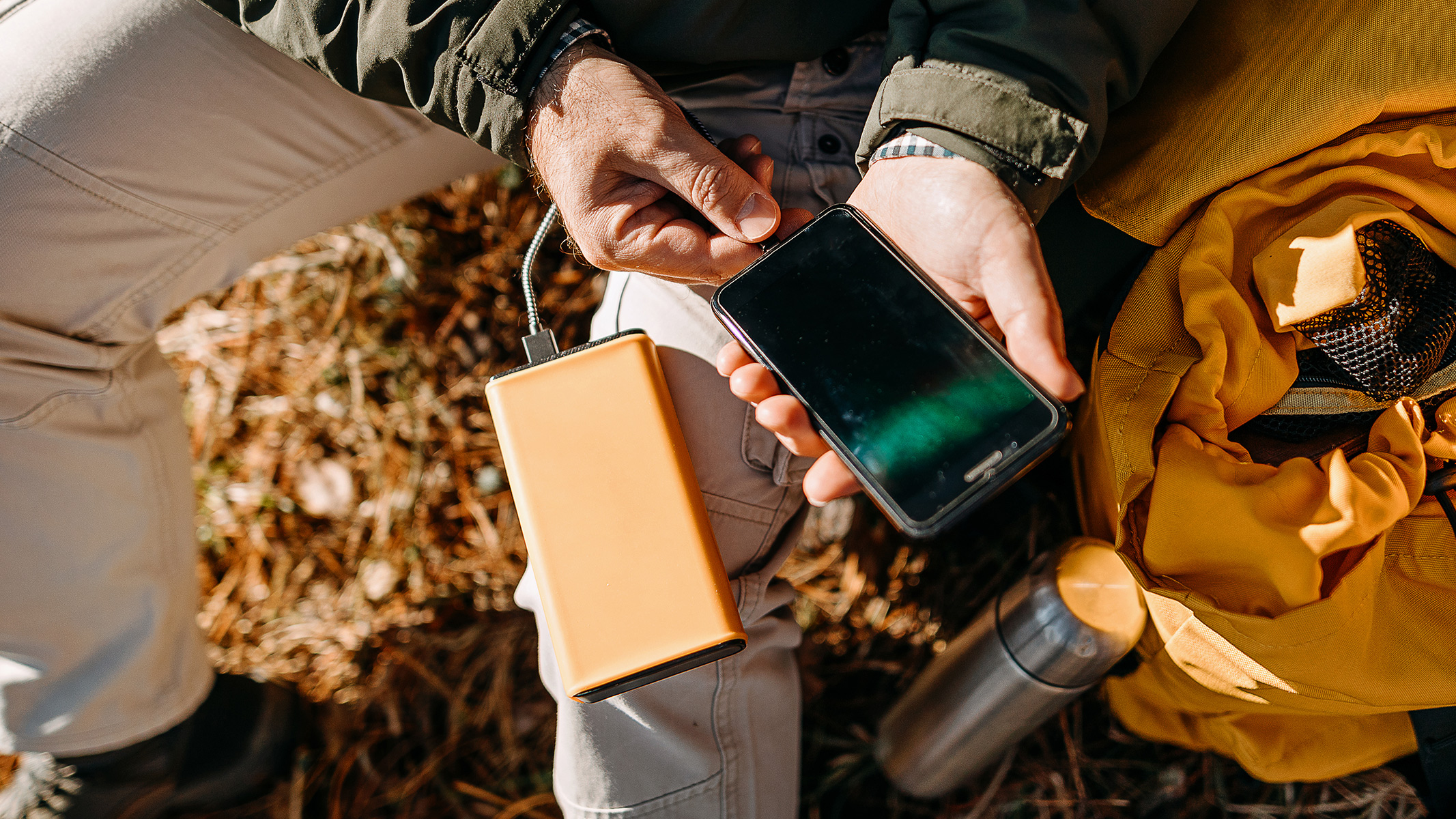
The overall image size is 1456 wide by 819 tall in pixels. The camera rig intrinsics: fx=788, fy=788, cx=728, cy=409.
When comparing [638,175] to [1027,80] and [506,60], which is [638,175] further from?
[1027,80]

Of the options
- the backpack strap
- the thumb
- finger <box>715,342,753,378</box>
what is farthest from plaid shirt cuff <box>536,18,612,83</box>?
the backpack strap

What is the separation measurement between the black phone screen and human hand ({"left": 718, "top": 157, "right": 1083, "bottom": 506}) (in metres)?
0.03

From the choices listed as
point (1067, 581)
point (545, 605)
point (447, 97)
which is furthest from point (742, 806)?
point (447, 97)

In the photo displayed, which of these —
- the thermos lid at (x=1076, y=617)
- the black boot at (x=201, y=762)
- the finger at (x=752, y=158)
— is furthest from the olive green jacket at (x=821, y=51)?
the black boot at (x=201, y=762)

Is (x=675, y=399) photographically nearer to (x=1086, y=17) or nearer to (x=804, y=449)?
(x=804, y=449)

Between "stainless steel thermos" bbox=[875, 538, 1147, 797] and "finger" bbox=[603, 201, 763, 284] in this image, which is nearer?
"finger" bbox=[603, 201, 763, 284]

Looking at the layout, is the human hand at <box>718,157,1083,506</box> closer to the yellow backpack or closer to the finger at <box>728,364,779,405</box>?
the finger at <box>728,364,779,405</box>

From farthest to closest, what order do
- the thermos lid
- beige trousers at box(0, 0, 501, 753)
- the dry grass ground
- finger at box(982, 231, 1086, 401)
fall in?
the dry grass ground → the thermos lid → beige trousers at box(0, 0, 501, 753) → finger at box(982, 231, 1086, 401)

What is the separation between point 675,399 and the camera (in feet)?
3.43

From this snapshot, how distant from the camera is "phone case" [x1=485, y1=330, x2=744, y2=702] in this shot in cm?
89

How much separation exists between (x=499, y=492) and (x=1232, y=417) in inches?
52.6

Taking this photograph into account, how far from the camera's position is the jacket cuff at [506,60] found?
901 mm

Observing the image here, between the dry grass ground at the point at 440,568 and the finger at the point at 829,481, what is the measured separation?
754mm

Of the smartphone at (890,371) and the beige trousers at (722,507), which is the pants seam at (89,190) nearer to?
the beige trousers at (722,507)
